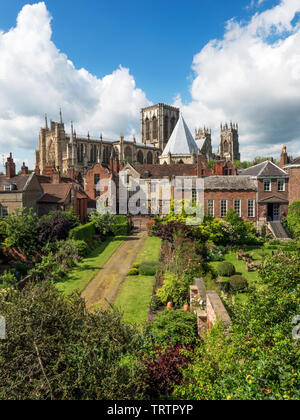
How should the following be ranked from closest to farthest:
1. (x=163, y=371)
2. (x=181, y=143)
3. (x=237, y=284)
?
(x=163, y=371) → (x=237, y=284) → (x=181, y=143)

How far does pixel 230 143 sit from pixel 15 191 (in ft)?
354

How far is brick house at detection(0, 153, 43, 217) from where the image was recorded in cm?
3331

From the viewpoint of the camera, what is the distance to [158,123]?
337 feet

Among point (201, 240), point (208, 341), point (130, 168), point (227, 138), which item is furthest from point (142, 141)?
point (208, 341)

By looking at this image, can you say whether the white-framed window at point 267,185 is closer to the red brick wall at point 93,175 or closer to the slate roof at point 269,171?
the slate roof at point 269,171

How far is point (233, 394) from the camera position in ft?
16.6

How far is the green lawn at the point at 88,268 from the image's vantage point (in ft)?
69.0

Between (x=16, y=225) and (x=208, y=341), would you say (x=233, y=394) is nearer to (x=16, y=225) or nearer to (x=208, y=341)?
(x=208, y=341)

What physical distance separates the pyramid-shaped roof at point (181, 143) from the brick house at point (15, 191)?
126 ft

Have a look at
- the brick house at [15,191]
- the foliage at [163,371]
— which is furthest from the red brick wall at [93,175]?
the foliage at [163,371]

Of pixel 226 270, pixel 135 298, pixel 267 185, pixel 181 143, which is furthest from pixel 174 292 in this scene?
pixel 181 143

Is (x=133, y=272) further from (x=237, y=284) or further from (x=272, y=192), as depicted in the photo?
(x=272, y=192)

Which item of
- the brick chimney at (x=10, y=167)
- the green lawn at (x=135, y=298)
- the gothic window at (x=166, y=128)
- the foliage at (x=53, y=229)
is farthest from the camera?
the gothic window at (x=166, y=128)

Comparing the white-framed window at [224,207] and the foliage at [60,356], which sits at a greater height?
the white-framed window at [224,207]
